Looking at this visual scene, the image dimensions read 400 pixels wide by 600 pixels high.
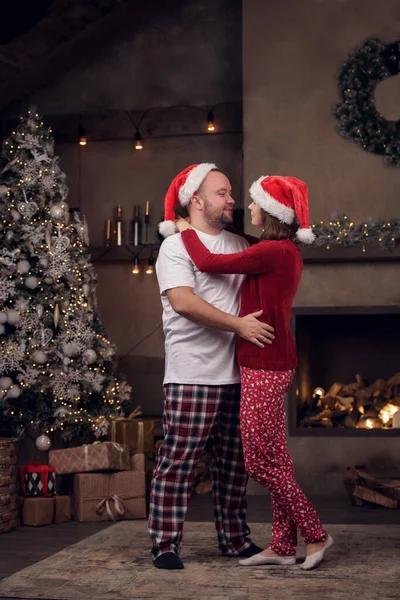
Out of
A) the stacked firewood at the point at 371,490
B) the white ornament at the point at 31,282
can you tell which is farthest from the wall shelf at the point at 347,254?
the white ornament at the point at 31,282

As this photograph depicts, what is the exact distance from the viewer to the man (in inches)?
137

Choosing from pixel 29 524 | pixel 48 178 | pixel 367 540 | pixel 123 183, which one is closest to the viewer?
pixel 367 540

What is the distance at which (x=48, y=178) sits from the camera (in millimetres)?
5539

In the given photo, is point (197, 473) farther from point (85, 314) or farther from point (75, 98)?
point (75, 98)

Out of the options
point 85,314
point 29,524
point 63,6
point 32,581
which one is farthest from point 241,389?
point 63,6

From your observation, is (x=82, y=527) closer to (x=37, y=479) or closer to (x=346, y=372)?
(x=37, y=479)

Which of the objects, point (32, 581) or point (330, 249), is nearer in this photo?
point (32, 581)

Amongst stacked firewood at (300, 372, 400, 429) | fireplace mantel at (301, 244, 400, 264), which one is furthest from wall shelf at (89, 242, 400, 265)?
stacked firewood at (300, 372, 400, 429)

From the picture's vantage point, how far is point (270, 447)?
342cm

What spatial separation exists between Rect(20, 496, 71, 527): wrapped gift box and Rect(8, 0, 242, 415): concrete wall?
6.79 ft

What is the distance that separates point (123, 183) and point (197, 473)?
99.1 inches

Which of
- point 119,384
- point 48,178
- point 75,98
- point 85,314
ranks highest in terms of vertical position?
point 75,98

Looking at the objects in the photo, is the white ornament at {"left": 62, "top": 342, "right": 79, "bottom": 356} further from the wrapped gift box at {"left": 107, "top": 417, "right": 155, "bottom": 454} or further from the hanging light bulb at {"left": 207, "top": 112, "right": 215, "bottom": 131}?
the hanging light bulb at {"left": 207, "top": 112, "right": 215, "bottom": 131}

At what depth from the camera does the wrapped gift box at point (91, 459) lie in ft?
16.1
